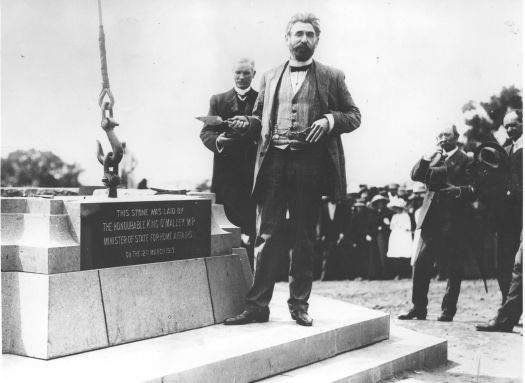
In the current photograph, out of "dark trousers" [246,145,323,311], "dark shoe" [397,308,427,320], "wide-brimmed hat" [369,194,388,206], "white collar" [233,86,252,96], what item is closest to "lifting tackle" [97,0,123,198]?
"dark trousers" [246,145,323,311]

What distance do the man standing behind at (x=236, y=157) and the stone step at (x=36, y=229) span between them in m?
1.84

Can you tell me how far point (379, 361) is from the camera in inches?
204

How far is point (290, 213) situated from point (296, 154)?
1.50ft

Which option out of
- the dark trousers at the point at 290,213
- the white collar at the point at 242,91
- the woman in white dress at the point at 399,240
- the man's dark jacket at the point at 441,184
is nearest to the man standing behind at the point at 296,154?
the dark trousers at the point at 290,213

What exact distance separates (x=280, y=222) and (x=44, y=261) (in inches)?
68.0

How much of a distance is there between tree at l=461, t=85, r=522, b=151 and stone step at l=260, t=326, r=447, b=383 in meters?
5.50

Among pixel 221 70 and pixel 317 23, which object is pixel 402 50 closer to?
pixel 221 70

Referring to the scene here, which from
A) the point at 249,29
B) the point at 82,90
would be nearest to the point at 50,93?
the point at 82,90

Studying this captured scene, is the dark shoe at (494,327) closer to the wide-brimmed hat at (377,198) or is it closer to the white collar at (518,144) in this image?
the white collar at (518,144)

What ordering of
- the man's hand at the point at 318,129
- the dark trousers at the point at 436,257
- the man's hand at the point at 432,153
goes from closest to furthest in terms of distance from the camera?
1. the man's hand at the point at 318,129
2. the man's hand at the point at 432,153
3. the dark trousers at the point at 436,257

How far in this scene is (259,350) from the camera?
15.2 ft

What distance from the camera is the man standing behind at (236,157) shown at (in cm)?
642

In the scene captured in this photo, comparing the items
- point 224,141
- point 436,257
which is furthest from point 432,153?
point 224,141

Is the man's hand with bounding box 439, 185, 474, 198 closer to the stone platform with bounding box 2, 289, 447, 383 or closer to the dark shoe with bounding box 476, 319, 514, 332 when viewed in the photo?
the dark shoe with bounding box 476, 319, 514, 332
